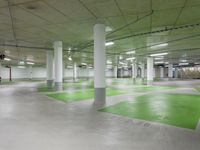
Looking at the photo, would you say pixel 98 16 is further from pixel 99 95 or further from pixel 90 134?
pixel 90 134

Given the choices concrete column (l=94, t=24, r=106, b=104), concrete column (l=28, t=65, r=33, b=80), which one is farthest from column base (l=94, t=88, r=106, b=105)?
concrete column (l=28, t=65, r=33, b=80)

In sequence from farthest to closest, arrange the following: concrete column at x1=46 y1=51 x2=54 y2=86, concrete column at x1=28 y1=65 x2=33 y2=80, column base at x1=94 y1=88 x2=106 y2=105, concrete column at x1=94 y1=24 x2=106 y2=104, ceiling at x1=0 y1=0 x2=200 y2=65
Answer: concrete column at x1=28 y1=65 x2=33 y2=80 < concrete column at x1=46 y1=51 x2=54 y2=86 < column base at x1=94 y1=88 x2=106 y2=105 < concrete column at x1=94 y1=24 x2=106 y2=104 < ceiling at x1=0 y1=0 x2=200 y2=65

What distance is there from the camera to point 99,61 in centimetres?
919

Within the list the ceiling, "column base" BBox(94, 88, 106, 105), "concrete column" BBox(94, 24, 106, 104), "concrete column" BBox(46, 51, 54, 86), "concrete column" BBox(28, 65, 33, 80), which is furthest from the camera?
"concrete column" BBox(28, 65, 33, 80)

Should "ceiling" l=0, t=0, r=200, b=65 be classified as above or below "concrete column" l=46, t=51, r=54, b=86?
above

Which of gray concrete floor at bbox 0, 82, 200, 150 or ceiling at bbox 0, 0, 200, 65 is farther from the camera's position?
ceiling at bbox 0, 0, 200, 65

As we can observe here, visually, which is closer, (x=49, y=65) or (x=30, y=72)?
(x=49, y=65)

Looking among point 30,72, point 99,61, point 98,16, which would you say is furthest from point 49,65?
point 30,72

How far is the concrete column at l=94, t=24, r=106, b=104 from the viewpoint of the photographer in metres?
9.11

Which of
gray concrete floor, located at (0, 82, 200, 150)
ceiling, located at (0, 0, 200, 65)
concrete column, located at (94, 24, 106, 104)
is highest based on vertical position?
ceiling, located at (0, 0, 200, 65)

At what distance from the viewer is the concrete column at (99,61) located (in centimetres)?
911

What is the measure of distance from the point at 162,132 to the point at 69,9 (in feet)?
18.0

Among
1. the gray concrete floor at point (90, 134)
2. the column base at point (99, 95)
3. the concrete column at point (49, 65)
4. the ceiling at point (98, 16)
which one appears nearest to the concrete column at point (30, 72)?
the concrete column at point (49, 65)

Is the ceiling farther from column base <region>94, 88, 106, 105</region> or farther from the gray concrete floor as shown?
the gray concrete floor
